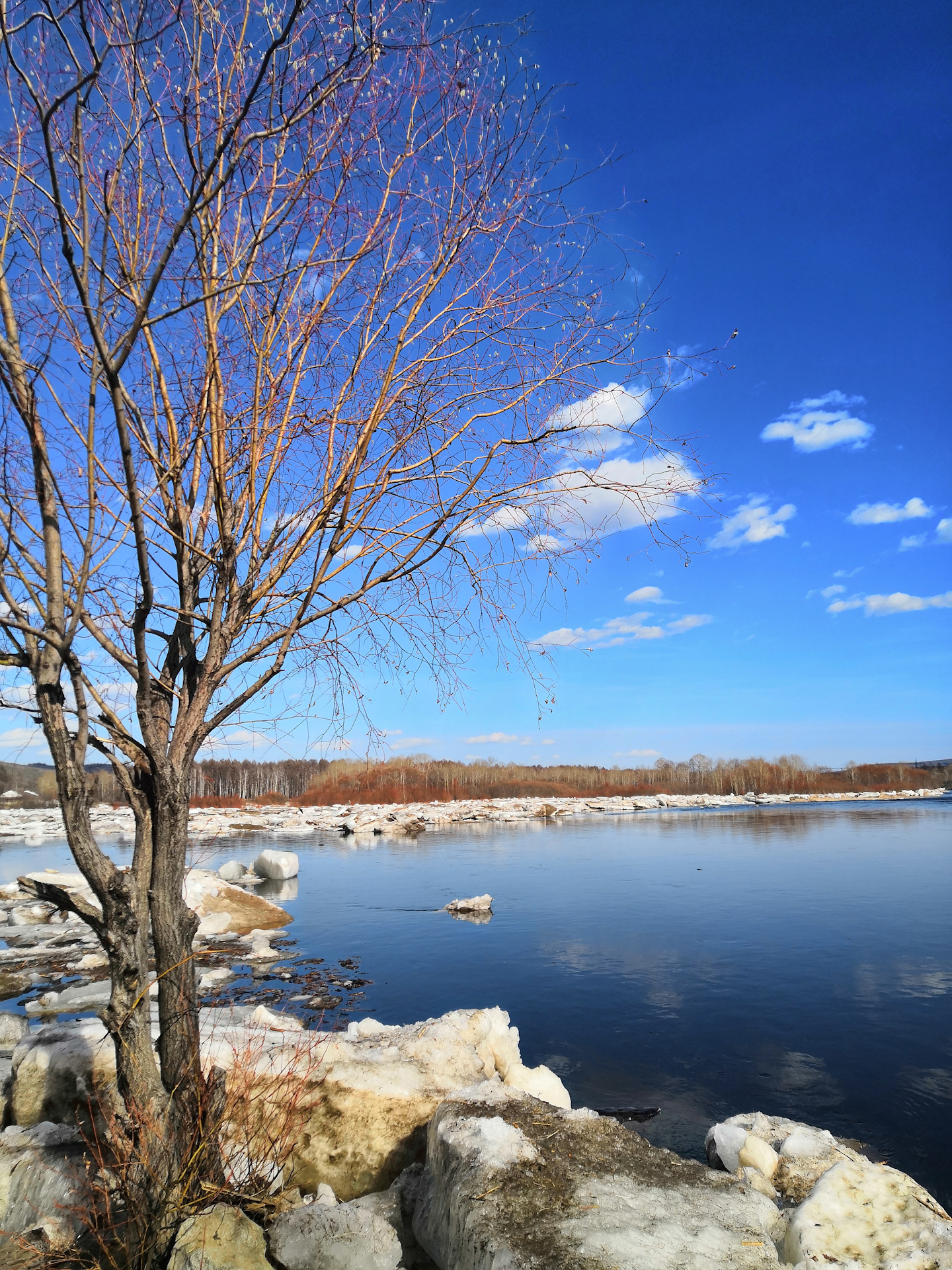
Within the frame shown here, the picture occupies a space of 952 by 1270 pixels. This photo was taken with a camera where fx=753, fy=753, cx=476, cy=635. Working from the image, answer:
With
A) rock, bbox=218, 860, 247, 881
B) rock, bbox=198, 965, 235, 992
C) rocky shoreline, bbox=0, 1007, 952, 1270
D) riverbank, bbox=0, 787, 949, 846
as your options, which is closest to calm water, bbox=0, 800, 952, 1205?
rocky shoreline, bbox=0, 1007, 952, 1270

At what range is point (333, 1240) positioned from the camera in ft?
10.3

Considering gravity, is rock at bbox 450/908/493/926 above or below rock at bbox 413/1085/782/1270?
below

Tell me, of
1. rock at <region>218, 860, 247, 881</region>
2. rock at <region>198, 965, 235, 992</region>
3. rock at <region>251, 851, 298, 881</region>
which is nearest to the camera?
rock at <region>198, 965, 235, 992</region>

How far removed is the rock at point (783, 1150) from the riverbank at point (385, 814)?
2205 cm

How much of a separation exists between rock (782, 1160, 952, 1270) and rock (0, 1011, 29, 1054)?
621 cm

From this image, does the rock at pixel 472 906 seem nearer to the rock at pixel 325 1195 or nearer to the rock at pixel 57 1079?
the rock at pixel 57 1079

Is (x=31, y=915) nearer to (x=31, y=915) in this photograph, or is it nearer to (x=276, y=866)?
(x=31, y=915)

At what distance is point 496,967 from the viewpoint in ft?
33.7

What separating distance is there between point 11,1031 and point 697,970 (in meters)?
7.87

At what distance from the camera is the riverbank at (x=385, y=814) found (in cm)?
3584

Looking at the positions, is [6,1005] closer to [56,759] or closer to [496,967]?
[496,967]

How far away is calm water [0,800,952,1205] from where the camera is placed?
620 centimetres

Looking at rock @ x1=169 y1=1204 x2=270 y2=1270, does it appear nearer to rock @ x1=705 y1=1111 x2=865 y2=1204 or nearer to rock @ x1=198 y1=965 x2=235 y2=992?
rock @ x1=705 y1=1111 x2=865 y2=1204

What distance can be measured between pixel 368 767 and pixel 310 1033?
2.32 m
